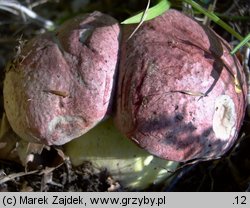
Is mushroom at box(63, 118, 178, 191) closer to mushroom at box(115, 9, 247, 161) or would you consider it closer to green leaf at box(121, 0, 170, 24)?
mushroom at box(115, 9, 247, 161)

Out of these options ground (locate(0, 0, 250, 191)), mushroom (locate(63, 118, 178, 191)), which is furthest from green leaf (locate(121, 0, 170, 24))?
mushroom (locate(63, 118, 178, 191))

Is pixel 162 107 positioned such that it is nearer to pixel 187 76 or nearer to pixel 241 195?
pixel 187 76

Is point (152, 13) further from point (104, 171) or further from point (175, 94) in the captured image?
point (104, 171)

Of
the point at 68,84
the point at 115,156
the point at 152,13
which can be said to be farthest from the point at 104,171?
the point at 152,13

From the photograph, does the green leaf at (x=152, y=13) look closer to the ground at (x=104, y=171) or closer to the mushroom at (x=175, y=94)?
the mushroom at (x=175, y=94)

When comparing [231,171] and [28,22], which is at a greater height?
[28,22]

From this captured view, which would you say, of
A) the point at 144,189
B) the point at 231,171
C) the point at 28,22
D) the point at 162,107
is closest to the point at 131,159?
the point at 144,189
